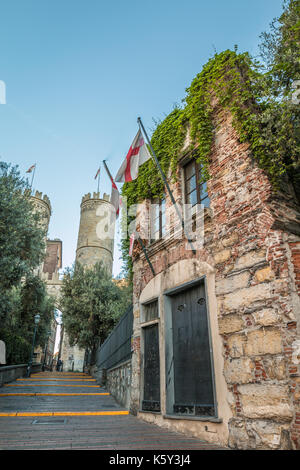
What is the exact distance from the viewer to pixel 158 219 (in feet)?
24.1

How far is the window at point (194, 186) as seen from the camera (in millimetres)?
5918

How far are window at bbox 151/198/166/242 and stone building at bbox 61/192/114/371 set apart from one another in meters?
28.5

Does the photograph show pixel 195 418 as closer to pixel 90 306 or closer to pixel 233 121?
pixel 233 121

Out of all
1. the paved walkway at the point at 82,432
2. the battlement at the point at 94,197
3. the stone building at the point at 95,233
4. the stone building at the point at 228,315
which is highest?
the battlement at the point at 94,197

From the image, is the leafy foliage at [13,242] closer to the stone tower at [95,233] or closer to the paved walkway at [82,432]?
the paved walkway at [82,432]

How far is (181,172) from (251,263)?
3037 millimetres

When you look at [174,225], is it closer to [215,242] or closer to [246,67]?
[215,242]

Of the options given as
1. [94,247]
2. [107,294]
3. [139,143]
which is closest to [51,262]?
[94,247]

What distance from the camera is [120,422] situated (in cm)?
578

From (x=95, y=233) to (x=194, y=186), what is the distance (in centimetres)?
3327

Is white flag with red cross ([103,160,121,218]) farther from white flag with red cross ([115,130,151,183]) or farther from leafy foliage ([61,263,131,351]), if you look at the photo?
leafy foliage ([61,263,131,351])

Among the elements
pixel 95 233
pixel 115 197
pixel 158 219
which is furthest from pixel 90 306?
pixel 95 233

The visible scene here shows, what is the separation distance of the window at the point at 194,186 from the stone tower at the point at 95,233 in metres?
30.4

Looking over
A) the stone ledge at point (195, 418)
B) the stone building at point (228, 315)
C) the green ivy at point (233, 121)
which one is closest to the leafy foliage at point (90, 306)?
the stone building at point (228, 315)
